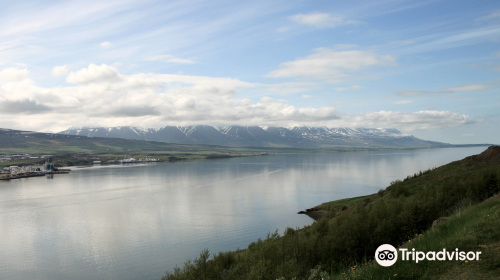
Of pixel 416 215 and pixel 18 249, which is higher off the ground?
pixel 416 215

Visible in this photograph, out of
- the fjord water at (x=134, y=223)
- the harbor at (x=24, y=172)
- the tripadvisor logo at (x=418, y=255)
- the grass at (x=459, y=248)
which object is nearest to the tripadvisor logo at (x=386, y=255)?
the tripadvisor logo at (x=418, y=255)

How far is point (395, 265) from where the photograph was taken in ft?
33.4

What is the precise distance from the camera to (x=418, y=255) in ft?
34.5

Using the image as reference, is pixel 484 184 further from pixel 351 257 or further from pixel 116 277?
pixel 116 277

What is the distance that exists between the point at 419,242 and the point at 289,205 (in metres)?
43.0

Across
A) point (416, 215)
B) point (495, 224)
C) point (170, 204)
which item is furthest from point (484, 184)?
point (170, 204)

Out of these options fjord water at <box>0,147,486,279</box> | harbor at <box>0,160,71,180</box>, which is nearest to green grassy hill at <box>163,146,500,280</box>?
fjord water at <box>0,147,486,279</box>

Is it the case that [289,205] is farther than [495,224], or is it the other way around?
[289,205]

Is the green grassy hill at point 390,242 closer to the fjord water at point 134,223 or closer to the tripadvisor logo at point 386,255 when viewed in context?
the tripadvisor logo at point 386,255

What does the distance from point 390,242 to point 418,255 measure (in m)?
8.10

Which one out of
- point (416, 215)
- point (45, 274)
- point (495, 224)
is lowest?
point (45, 274)

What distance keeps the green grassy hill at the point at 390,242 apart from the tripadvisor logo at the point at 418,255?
7.9 inches

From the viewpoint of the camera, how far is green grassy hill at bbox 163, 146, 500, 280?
9.73 meters

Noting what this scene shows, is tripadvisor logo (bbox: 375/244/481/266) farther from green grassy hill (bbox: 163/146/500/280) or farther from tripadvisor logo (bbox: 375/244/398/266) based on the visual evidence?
green grassy hill (bbox: 163/146/500/280)
